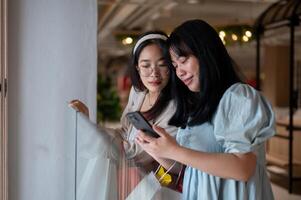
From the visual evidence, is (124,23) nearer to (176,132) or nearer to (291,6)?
(291,6)

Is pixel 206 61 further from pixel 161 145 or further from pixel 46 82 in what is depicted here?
pixel 46 82

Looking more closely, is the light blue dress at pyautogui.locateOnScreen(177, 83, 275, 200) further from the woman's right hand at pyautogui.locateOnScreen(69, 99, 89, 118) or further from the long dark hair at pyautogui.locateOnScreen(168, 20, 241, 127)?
the woman's right hand at pyautogui.locateOnScreen(69, 99, 89, 118)

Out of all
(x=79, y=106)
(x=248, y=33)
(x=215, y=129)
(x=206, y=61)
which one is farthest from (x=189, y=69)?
Result: (x=248, y=33)

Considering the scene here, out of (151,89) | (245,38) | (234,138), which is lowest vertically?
(234,138)

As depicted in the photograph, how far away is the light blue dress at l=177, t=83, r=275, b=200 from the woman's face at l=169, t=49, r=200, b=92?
11 centimetres

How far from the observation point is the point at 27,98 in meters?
1.75

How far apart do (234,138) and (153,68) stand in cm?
45

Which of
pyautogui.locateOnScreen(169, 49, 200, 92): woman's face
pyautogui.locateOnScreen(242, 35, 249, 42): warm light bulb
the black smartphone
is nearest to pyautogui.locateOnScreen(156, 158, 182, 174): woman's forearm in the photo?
the black smartphone

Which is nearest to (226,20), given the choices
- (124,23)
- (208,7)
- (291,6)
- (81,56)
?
(208,7)

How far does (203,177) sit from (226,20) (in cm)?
675

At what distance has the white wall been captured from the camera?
1.72 meters

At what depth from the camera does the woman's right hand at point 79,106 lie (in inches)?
64.6

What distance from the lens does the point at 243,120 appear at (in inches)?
43.1

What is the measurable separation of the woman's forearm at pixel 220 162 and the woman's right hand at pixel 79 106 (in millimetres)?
651
